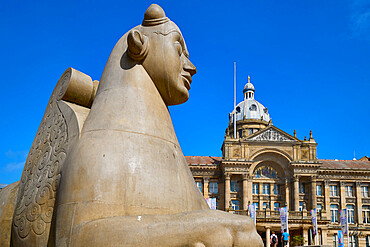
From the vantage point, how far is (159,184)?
287 centimetres

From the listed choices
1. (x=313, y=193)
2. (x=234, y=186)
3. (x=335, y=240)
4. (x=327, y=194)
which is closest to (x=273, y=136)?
(x=234, y=186)

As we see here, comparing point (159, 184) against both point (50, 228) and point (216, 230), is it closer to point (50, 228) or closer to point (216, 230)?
point (216, 230)

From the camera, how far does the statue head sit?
331 centimetres

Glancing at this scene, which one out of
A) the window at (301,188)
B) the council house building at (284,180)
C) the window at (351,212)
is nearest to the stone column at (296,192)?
the council house building at (284,180)

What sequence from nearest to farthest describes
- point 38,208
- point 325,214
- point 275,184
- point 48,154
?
1. point 38,208
2. point 48,154
3. point 325,214
4. point 275,184

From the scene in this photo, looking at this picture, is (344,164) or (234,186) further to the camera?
(344,164)

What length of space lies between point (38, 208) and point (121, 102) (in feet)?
3.12

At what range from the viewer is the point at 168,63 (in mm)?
3359

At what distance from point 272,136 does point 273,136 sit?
96 mm

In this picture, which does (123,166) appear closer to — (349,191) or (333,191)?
(333,191)

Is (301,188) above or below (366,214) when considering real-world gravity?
above

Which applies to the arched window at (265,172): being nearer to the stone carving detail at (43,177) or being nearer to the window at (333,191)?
the window at (333,191)

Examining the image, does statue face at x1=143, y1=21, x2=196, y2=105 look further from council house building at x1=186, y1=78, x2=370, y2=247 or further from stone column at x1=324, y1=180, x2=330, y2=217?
stone column at x1=324, y1=180, x2=330, y2=217

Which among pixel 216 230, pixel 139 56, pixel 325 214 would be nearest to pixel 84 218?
pixel 216 230
